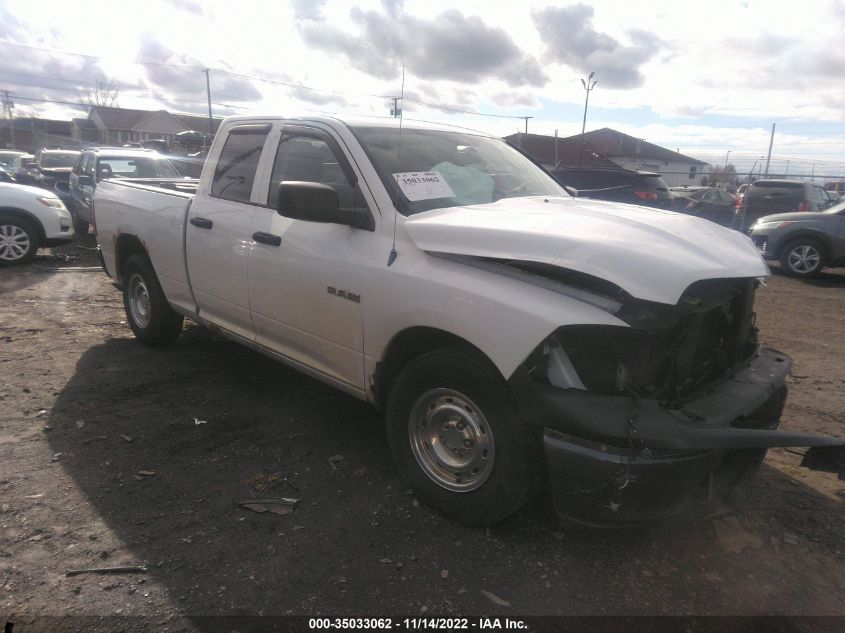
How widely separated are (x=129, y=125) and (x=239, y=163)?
65293mm

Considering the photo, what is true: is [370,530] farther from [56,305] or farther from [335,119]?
[56,305]

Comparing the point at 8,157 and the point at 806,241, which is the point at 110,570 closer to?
the point at 806,241

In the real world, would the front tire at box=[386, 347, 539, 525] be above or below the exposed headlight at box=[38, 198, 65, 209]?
below

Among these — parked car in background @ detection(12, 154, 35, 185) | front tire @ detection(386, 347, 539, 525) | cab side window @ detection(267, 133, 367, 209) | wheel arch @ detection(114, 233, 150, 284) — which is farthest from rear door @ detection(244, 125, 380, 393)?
parked car in background @ detection(12, 154, 35, 185)

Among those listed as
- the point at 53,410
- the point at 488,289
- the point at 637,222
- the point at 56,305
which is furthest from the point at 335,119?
the point at 56,305

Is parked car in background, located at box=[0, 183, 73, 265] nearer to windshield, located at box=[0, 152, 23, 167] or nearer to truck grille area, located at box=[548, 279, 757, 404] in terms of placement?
truck grille area, located at box=[548, 279, 757, 404]

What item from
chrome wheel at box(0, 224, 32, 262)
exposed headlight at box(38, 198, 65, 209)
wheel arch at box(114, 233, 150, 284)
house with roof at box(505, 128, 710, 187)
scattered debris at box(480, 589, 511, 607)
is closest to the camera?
scattered debris at box(480, 589, 511, 607)

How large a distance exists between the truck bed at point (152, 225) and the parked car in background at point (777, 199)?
12925 millimetres

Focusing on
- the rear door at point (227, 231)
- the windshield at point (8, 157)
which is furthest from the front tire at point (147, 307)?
the windshield at point (8, 157)

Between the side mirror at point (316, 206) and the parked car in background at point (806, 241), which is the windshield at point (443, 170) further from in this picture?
the parked car in background at point (806, 241)

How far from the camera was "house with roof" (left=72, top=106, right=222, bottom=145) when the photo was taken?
57219 mm

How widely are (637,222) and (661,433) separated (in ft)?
3.39

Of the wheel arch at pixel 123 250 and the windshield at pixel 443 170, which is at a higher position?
the windshield at pixel 443 170

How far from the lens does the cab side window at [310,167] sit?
3354mm
